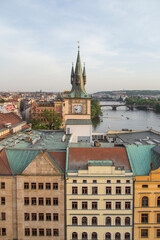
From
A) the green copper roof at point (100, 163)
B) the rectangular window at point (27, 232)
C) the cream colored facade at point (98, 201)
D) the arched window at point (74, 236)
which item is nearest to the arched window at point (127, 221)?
the cream colored facade at point (98, 201)

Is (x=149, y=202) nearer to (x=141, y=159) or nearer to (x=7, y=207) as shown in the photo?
(x=141, y=159)

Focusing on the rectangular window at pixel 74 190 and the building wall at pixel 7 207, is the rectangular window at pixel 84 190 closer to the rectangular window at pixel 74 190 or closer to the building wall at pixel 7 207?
the rectangular window at pixel 74 190

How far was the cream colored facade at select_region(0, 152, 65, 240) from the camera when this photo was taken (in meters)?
26.8

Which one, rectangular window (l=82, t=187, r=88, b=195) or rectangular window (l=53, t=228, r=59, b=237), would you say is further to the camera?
rectangular window (l=53, t=228, r=59, b=237)

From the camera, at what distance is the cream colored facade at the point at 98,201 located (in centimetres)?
2638

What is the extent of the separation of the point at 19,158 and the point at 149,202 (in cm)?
1625

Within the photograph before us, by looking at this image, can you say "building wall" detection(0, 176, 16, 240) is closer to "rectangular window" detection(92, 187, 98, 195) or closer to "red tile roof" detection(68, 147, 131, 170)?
"red tile roof" detection(68, 147, 131, 170)

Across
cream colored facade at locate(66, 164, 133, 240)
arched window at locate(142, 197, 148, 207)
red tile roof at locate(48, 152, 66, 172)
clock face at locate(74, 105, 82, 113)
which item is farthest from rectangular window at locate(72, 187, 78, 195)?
clock face at locate(74, 105, 82, 113)

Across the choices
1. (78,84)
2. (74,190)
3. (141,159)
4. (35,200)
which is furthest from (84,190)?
(78,84)

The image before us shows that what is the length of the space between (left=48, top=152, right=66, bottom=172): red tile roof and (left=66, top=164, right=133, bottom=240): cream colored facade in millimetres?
1851

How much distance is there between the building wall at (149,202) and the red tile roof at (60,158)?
A: 8.61 m

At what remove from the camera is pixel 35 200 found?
88.4ft

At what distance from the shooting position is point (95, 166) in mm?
26422

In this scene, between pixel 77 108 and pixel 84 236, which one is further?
pixel 77 108
